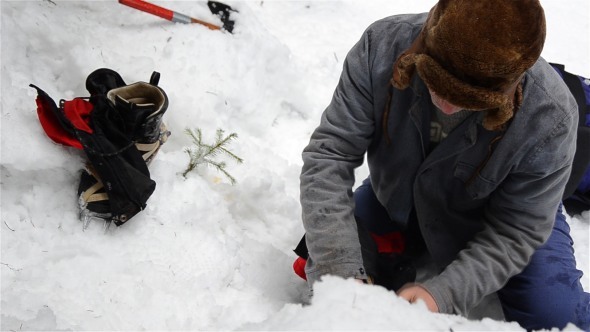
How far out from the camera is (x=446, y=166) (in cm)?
191

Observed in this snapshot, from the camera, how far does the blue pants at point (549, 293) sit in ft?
6.78

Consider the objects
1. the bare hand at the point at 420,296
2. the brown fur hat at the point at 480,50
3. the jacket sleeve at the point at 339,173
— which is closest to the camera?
the brown fur hat at the point at 480,50

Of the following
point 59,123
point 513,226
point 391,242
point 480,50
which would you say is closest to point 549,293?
point 513,226

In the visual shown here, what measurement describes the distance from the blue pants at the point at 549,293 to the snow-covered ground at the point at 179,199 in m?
0.72

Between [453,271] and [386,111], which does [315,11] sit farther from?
[453,271]

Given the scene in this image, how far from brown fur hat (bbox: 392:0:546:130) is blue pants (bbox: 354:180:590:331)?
93cm

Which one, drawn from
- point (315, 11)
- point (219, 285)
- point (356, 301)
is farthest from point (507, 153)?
point (315, 11)

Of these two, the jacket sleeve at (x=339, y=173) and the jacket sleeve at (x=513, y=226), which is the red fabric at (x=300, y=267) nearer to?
the jacket sleeve at (x=339, y=173)

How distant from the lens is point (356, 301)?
1.02m

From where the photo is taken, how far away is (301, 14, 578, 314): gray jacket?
5.49 feet

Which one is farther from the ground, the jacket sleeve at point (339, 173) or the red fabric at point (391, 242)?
the jacket sleeve at point (339, 173)

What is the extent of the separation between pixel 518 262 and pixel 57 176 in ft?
6.20

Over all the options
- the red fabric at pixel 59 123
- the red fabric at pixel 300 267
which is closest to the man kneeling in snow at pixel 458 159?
the red fabric at pixel 300 267

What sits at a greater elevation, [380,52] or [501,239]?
[380,52]
